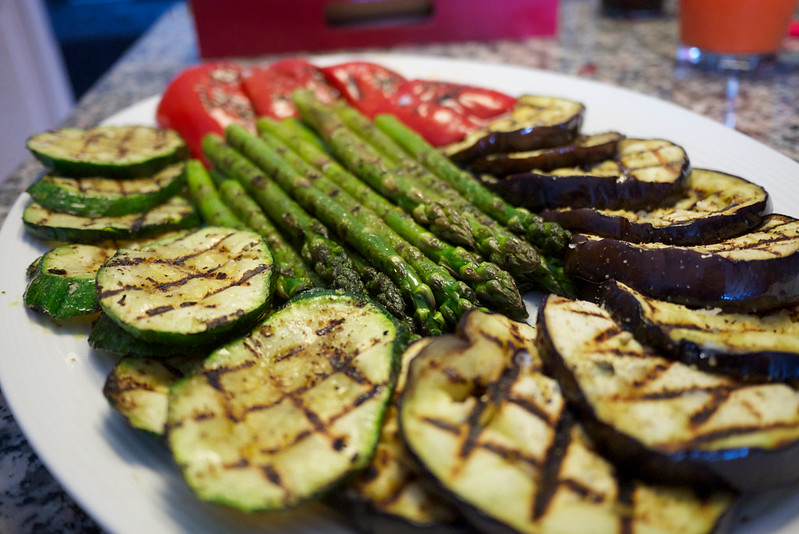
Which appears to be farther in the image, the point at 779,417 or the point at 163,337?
the point at 163,337

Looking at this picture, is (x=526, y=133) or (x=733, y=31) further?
(x=733, y=31)

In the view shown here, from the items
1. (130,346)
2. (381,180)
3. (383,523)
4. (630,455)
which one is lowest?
(383,523)

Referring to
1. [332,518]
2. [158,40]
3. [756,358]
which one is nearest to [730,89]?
[756,358]

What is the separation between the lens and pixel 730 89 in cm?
Result: 528

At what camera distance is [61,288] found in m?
2.56

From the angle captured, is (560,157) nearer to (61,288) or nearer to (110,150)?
(61,288)

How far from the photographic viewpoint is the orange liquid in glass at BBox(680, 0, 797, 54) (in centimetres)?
494

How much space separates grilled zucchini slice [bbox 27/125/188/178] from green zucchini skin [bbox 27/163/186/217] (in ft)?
0.22

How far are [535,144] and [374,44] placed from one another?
3.66 meters

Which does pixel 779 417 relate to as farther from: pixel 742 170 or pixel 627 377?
pixel 742 170

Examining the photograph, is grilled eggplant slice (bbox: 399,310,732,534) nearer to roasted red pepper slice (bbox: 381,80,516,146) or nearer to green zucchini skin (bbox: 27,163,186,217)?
green zucchini skin (bbox: 27,163,186,217)

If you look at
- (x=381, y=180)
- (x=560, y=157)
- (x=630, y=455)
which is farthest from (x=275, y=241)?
(x=630, y=455)

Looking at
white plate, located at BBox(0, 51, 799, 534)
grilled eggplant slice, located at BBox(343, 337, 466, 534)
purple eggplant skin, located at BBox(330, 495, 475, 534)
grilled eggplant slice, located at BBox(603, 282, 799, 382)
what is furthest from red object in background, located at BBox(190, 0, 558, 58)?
purple eggplant skin, located at BBox(330, 495, 475, 534)

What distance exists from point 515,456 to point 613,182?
1.87 metres
